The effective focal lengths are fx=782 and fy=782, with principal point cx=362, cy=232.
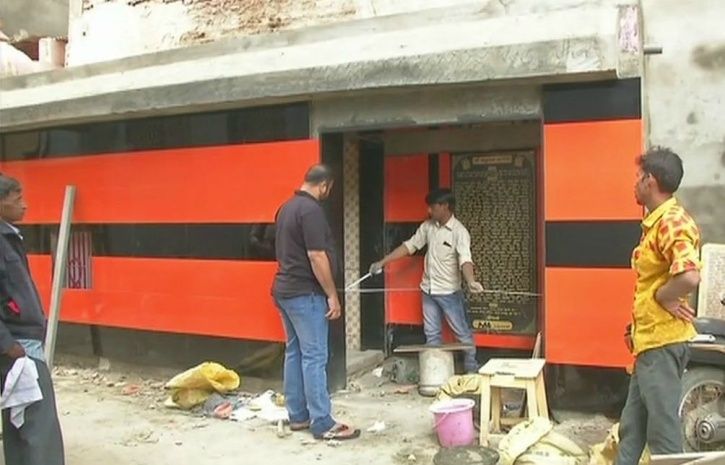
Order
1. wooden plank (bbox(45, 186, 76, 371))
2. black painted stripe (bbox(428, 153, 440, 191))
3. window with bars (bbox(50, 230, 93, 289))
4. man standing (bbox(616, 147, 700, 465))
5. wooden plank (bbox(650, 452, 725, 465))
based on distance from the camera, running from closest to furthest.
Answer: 1. wooden plank (bbox(650, 452, 725, 465))
2. man standing (bbox(616, 147, 700, 465))
3. black painted stripe (bbox(428, 153, 440, 191))
4. wooden plank (bbox(45, 186, 76, 371))
5. window with bars (bbox(50, 230, 93, 289))

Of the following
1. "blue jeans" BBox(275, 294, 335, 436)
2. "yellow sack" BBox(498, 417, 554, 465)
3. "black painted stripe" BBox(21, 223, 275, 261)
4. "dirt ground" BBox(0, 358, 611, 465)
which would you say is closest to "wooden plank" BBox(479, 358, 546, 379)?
"yellow sack" BBox(498, 417, 554, 465)

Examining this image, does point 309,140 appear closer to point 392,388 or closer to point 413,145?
point 413,145

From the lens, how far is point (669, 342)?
390 centimetres

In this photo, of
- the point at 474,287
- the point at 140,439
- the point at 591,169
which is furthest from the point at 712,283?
the point at 140,439

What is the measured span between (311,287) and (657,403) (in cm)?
272

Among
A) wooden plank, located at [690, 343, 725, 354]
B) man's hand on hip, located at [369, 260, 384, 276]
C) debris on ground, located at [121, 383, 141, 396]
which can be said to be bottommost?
debris on ground, located at [121, 383, 141, 396]

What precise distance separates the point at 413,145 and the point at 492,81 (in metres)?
2.11

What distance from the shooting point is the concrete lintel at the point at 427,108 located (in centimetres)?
597

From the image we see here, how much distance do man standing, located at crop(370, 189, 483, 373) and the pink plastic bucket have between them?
1637 mm

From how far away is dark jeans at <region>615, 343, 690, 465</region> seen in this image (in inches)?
151

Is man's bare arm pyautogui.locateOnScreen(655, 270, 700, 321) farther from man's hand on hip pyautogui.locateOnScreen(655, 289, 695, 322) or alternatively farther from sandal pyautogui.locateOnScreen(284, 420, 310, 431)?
sandal pyautogui.locateOnScreen(284, 420, 310, 431)

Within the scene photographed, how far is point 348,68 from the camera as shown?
20.7 ft

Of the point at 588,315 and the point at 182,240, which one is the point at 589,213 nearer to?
the point at 588,315

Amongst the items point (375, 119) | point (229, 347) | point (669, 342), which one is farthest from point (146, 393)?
point (669, 342)
